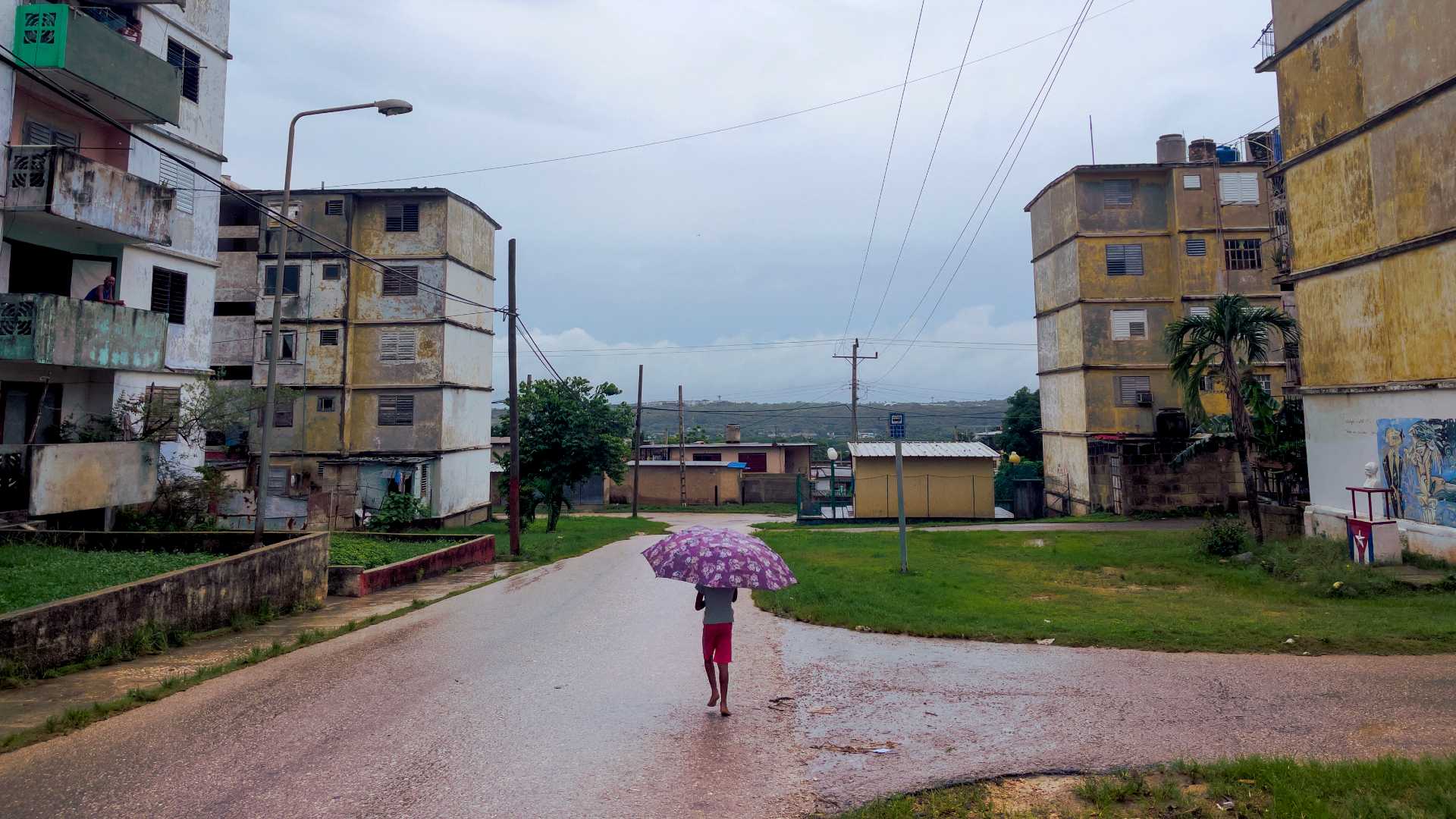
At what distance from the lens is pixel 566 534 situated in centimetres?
3384

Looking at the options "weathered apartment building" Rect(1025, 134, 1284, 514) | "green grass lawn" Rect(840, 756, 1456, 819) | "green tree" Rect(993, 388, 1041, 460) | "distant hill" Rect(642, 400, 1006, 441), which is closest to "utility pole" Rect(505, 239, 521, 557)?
"green grass lawn" Rect(840, 756, 1456, 819)

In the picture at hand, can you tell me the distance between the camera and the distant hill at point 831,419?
404 ft

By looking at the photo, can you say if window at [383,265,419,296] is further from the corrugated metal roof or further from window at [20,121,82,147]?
the corrugated metal roof

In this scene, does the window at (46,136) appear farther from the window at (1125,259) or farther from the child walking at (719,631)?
the window at (1125,259)

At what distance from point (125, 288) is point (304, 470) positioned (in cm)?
1604

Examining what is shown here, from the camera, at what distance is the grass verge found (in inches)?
271

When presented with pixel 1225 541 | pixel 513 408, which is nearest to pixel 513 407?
pixel 513 408

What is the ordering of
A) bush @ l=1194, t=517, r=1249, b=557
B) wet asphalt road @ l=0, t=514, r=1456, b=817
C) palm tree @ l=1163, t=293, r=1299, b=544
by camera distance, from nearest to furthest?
wet asphalt road @ l=0, t=514, r=1456, b=817
bush @ l=1194, t=517, r=1249, b=557
palm tree @ l=1163, t=293, r=1299, b=544

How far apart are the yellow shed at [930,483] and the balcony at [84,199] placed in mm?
27041

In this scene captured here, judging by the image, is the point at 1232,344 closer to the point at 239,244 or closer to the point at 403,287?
the point at 403,287

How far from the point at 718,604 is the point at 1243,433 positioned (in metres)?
18.2

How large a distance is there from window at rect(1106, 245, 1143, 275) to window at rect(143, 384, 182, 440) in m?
37.2

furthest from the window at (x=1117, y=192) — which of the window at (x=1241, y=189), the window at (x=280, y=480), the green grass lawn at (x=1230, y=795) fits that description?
the window at (x=280, y=480)

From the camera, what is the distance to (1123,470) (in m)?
34.1
